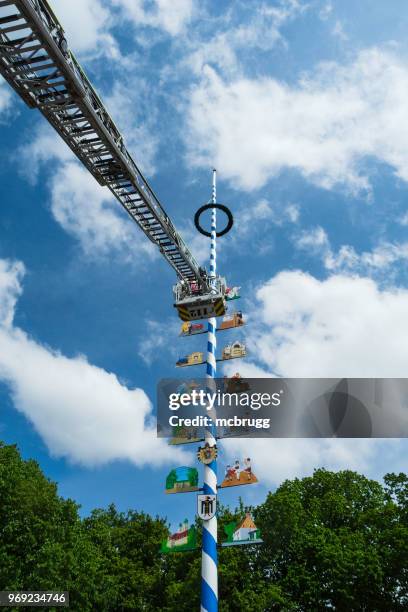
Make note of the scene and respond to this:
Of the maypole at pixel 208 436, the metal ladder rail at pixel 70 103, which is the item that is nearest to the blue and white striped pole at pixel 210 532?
the maypole at pixel 208 436

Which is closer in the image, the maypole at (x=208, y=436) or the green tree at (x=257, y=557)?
the maypole at (x=208, y=436)

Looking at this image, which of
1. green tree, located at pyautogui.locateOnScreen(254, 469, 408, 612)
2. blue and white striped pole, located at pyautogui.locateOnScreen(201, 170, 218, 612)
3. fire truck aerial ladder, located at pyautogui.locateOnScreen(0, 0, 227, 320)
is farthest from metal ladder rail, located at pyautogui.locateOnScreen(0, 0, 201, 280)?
green tree, located at pyautogui.locateOnScreen(254, 469, 408, 612)

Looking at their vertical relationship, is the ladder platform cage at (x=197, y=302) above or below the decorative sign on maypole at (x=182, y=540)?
above

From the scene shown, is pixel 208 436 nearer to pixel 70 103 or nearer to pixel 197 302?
pixel 197 302

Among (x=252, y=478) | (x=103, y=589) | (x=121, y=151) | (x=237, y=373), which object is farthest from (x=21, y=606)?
(x=121, y=151)

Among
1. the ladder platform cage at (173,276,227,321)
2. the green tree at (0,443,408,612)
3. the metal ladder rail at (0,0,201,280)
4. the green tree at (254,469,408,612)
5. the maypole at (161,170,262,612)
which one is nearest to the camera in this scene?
the metal ladder rail at (0,0,201,280)

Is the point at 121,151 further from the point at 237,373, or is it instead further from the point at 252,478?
the point at 252,478

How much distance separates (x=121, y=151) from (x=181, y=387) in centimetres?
1285

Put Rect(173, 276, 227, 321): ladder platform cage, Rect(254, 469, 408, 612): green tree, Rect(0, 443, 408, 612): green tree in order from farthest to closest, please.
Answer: Rect(254, 469, 408, 612): green tree → Rect(0, 443, 408, 612): green tree → Rect(173, 276, 227, 321): ladder platform cage

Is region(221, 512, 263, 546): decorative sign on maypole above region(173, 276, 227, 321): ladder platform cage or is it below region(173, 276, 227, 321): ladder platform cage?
below

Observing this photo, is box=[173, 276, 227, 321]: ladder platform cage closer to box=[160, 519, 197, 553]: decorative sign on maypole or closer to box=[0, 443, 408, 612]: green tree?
box=[160, 519, 197, 553]: decorative sign on maypole

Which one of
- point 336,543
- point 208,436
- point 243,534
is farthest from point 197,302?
point 336,543

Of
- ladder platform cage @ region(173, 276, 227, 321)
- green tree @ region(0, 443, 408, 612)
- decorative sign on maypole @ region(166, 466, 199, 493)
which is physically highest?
ladder platform cage @ region(173, 276, 227, 321)

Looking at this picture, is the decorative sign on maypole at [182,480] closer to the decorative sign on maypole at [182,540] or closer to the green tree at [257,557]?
the decorative sign on maypole at [182,540]
